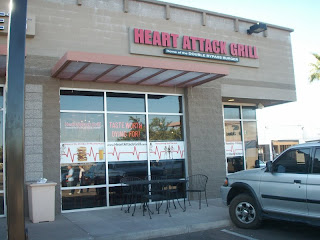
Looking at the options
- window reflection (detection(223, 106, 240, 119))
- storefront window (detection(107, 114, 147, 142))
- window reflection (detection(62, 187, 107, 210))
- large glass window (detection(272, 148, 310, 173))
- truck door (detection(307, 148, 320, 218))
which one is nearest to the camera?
truck door (detection(307, 148, 320, 218))

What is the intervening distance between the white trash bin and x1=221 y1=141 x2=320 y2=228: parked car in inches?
166

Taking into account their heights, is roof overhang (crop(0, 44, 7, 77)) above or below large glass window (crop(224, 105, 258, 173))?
above

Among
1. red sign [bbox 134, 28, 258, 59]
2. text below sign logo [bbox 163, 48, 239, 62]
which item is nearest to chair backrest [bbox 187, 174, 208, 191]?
text below sign logo [bbox 163, 48, 239, 62]

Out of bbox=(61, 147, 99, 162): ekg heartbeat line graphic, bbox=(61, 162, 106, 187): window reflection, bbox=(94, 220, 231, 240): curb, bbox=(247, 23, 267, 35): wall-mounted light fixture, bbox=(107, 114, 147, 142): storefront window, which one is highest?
bbox=(247, 23, 267, 35): wall-mounted light fixture

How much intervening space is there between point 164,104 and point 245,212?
4835 mm

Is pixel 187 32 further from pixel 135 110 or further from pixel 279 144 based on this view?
pixel 279 144

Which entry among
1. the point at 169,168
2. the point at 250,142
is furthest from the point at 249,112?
the point at 169,168

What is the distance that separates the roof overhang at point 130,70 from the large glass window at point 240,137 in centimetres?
359

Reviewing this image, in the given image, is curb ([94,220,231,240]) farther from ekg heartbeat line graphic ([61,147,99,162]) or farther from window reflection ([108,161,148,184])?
ekg heartbeat line graphic ([61,147,99,162])

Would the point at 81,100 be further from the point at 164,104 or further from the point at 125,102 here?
the point at 164,104

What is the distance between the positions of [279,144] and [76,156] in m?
23.4

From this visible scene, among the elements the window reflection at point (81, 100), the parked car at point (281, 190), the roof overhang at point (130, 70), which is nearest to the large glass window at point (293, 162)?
the parked car at point (281, 190)

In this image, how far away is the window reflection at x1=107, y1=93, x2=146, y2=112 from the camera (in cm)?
1068

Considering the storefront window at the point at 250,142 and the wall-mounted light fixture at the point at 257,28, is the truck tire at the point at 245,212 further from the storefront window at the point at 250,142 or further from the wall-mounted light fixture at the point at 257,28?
the wall-mounted light fixture at the point at 257,28
